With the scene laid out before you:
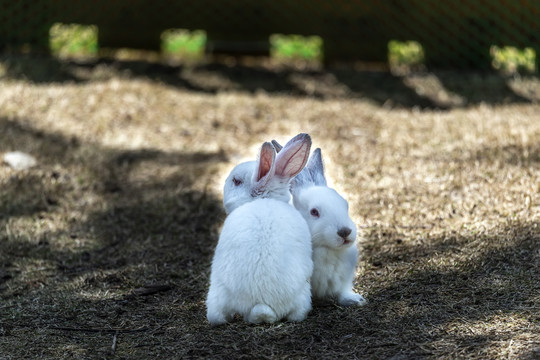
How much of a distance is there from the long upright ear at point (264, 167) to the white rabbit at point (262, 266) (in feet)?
0.13

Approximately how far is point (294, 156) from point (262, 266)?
526 mm

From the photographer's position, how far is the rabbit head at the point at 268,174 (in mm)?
3289

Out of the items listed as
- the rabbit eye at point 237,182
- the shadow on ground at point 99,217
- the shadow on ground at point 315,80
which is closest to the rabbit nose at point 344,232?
the rabbit eye at point 237,182

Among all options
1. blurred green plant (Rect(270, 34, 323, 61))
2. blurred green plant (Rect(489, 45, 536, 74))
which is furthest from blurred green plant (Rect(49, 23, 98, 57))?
blurred green plant (Rect(489, 45, 536, 74))

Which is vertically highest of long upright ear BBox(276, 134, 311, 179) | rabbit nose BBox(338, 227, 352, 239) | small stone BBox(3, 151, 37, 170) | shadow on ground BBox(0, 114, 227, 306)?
long upright ear BBox(276, 134, 311, 179)

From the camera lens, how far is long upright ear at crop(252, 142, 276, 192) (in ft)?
10.8

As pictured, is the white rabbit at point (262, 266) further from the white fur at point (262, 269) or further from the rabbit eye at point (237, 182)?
the rabbit eye at point (237, 182)

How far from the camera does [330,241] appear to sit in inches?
125

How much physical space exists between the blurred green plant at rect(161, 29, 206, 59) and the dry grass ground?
655 millimetres

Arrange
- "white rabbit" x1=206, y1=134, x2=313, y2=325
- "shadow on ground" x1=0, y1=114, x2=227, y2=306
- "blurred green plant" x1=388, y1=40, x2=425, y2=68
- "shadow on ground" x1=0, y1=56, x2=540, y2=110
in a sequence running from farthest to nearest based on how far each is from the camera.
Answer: "blurred green plant" x1=388, y1=40, x2=425, y2=68 → "shadow on ground" x1=0, y1=56, x2=540, y2=110 → "shadow on ground" x1=0, y1=114, x2=227, y2=306 → "white rabbit" x1=206, y1=134, x2=313, y2=325

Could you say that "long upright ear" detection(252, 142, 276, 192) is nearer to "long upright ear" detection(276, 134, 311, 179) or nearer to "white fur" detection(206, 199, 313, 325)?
"long upright ear" detection(276, 134, 311, 179)

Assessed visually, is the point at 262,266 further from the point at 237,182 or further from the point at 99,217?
the point at 99,217

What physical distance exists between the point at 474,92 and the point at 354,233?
3.94 m

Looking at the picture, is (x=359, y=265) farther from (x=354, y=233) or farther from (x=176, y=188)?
(x=176, y=188)
